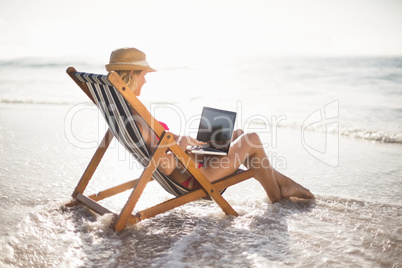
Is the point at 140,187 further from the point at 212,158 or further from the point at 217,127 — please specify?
the point at 217,127

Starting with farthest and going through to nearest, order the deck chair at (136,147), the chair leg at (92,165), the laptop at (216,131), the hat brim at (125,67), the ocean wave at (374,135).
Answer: the ocean wave at (374,135), the chair leg at (92,165), the laptop at (216,131), the hat brim at (125,67), the deck chair at (136,147)

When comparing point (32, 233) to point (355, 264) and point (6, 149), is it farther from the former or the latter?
point (6, 149)

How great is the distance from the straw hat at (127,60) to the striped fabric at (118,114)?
187 mm

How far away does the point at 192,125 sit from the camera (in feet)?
26.8

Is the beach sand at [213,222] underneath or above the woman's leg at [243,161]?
underneath

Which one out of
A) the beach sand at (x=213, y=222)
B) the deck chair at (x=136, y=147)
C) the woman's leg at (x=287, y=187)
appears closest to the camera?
the beach sand at (x=213, y=222)

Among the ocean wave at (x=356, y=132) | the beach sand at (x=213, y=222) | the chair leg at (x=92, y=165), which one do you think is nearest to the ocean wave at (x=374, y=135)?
the ocean wave at (x=356, y=132)

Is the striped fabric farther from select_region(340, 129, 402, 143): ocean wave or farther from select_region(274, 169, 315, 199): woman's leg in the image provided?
select_region(340, 129, 402, 143): ocean wave

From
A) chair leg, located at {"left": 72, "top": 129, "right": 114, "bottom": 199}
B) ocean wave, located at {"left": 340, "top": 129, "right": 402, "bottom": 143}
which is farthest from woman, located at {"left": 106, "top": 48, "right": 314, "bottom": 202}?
ocean wave, located at {"left": 340, "top": 129, "right": 402, "bottom": 143}

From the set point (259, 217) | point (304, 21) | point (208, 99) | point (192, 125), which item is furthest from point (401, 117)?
point (304, 21)

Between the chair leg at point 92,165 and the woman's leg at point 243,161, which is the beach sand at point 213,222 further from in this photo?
the woman's leg at point 243,161

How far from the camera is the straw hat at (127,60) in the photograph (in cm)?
279

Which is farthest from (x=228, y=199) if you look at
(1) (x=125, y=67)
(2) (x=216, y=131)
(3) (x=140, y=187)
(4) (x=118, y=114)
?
(1) (x=125, y=67)

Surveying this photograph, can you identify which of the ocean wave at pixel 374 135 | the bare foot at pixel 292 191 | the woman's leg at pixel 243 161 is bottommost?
the bare foot at pixel 292 191
